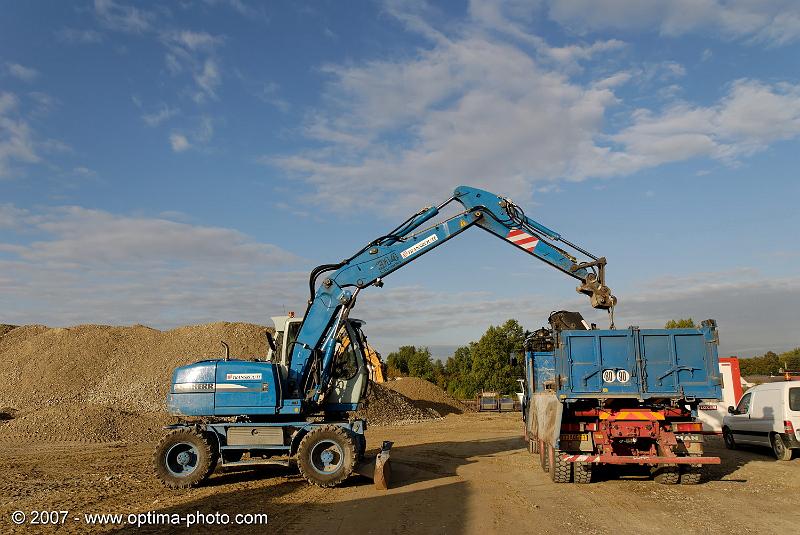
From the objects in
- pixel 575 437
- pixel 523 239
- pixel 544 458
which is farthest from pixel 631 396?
pixel 523 239

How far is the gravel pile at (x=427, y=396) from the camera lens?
40906 mm

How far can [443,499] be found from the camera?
9969mm

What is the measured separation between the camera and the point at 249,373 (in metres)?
11.8

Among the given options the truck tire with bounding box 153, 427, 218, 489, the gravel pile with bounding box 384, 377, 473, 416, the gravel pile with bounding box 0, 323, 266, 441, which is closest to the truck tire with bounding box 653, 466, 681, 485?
the truck tire with bounding box 153, 427, 218, 489

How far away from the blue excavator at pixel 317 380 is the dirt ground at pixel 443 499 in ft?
1.93

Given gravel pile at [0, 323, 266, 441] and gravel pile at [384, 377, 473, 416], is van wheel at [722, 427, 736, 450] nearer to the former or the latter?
gravel pile at [0, 323, 266, 441]

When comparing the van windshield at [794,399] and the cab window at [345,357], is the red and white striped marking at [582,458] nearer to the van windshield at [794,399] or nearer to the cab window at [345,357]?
the cab window at [345,357]

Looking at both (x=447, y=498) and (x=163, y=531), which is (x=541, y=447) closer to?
(x=447, y=498)

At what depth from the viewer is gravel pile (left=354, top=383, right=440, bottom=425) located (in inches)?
1213

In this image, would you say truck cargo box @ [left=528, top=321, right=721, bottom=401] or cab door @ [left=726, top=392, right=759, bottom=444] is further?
cab door @ [left=726, top=392, right=759, bottom=444]

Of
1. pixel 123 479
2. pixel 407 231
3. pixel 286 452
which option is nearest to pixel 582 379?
pixel 407 231

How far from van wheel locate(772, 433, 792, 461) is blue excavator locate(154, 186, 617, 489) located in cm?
681

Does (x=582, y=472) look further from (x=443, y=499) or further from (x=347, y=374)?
(x=347, y=374)

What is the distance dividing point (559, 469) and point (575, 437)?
2.53 ft
